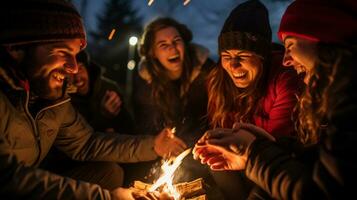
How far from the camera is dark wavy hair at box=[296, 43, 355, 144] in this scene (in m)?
2.50

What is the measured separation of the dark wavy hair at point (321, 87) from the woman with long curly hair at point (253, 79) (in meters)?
0.66

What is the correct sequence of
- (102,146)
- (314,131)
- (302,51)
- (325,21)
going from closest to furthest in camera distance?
(325,21), (302,51), (314,131), (102,146)

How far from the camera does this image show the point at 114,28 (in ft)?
107

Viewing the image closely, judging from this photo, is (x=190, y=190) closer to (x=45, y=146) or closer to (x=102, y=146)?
(x=102, y=146)

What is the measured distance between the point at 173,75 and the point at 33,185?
10.4 feet

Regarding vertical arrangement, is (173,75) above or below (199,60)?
below

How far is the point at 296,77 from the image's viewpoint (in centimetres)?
410

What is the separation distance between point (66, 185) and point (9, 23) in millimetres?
1466

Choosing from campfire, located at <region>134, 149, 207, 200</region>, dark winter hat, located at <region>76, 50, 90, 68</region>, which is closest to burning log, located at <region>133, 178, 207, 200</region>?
campfire, located at <region>134, 149, 207, 200</region>

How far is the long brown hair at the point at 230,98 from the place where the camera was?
4.34m

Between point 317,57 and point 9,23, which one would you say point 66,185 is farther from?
point 317,57

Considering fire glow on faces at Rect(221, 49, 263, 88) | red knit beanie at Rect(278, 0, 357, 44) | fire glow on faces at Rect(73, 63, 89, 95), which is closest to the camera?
red knit beanie at Rect(278, 0, 357, 44)

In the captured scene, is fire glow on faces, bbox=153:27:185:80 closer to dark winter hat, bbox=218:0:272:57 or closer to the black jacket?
the black jacket

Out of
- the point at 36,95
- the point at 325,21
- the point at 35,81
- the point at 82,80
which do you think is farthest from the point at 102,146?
the point at 325,21
